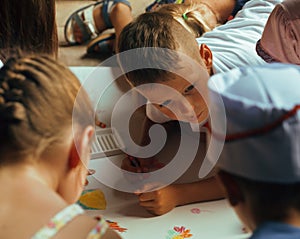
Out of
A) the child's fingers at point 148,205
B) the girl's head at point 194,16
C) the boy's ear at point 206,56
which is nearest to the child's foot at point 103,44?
the girl's head at point 194,16

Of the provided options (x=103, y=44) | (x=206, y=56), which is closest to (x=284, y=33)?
(x=206, y=56)

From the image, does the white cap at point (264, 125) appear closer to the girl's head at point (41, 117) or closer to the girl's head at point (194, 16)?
the girl's head at point (41, 117)

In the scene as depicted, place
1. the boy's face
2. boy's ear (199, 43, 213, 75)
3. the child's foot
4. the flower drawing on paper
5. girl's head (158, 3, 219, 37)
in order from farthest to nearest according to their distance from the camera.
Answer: the child's foot < girl's head (158, 3, 219, 37) < boy's ear (199, 43, 213, 75) < the boy's face < the flower drawing on paper

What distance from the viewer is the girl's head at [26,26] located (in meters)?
1.08

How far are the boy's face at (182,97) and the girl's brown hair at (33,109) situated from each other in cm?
32

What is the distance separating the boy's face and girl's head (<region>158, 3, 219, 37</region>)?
261 millimetres

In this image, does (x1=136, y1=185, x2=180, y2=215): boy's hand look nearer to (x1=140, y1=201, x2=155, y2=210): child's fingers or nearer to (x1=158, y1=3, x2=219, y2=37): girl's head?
(x1=140, y1=201, x2=155, y2=210): child's fingers

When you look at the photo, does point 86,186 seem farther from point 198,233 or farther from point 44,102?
point 44,102

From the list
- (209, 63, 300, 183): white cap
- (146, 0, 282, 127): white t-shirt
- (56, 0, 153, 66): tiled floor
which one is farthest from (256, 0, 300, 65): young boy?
(56, 0, 153, 66): tiled floor

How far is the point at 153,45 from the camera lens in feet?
3.06

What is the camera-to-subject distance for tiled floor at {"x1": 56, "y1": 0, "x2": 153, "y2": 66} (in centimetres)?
162

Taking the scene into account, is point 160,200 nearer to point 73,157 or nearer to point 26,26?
point 73,157

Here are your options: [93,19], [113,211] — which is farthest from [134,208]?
[93,19]

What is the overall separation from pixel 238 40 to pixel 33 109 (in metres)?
0.72
